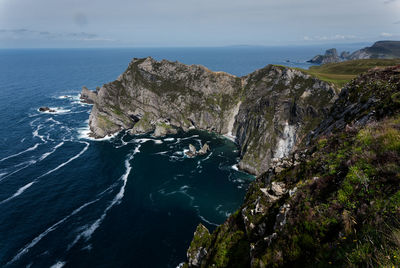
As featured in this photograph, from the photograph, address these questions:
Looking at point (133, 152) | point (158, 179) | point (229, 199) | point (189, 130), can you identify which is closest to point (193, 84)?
point (189, 130)

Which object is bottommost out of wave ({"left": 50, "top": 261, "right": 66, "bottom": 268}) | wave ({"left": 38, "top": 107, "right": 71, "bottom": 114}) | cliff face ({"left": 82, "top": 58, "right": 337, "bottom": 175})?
wave ({"left": 50, "top": 261, "right": 66, "bottom": 268})

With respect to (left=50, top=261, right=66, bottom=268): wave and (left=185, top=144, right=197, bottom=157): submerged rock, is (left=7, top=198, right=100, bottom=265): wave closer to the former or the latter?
(left=50, top=261, right=66, bottom=268): wave

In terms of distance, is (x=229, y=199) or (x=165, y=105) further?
(x=165, y=105)

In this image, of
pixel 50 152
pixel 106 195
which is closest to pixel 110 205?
pixel 106 195

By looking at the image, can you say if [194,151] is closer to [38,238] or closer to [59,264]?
[38,238]

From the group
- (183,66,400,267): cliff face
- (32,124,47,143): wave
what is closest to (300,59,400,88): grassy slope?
(183,66,400,267): cliff face

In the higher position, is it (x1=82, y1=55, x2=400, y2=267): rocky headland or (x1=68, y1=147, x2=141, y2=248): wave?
(x1=82, y1=55, x2=400, y2=267): rocky headland

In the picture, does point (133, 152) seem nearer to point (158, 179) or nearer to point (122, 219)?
point (158, 179)
